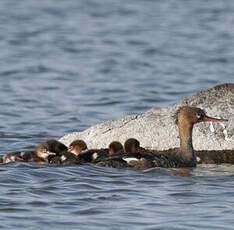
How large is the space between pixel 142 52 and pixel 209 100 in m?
10.4

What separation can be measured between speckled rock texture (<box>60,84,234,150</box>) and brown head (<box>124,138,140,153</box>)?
41cm

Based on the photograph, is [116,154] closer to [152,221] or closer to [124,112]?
[152,221]

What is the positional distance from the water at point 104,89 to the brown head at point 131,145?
358 millimetres

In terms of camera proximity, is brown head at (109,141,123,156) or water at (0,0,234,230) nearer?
water at (0,0,234,230)

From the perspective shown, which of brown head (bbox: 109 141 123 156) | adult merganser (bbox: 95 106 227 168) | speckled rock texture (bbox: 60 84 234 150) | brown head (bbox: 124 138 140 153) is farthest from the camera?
speckled rock texture (bbox: 60 84 234 150)

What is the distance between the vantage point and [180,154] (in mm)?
11680

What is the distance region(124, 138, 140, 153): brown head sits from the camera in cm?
1164

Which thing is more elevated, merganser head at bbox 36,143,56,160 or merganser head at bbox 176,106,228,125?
merganser head at bbox 176,106,228,125

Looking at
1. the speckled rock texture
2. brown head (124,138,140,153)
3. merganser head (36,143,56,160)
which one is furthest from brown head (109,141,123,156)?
merganser head (36,143,56,160)

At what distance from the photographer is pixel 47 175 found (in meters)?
11.1

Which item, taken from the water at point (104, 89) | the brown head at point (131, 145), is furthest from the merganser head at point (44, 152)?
the brown head at point (131, 145)

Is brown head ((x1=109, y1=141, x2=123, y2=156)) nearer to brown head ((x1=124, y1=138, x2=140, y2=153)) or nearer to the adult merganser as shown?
brown head ((x1=124, y1=138, x2=140, y2=153))

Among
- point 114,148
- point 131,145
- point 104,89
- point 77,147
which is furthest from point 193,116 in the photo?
point 104,89

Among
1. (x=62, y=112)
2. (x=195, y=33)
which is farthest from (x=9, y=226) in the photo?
(x=195, y=33)
